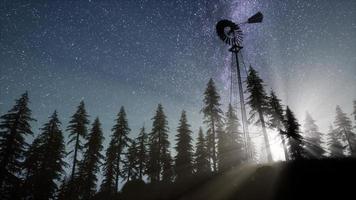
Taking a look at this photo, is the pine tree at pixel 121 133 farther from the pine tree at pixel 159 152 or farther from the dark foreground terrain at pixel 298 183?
the dark foreground terrain at pixel 298 183

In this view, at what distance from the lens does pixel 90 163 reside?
33.4 metres

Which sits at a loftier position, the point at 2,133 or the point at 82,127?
the point at 82,127

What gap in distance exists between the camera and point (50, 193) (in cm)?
2791

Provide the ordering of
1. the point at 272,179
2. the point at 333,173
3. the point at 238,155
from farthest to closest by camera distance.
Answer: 1. the point at 238,155
2. the point at 272,179
3. the point at 333,173

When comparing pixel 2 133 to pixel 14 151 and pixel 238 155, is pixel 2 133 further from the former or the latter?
pixel 238 155

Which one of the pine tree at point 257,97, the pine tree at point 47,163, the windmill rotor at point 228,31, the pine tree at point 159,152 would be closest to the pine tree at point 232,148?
the pine tree at point 257,97

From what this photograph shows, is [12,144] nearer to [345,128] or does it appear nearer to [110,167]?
[110,167]

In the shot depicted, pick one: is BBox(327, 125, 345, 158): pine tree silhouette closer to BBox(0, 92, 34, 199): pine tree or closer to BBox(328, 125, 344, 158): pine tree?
BBox(328, 125, 344, 158): pine tree

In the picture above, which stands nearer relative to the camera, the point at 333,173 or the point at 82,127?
the point at 333,173

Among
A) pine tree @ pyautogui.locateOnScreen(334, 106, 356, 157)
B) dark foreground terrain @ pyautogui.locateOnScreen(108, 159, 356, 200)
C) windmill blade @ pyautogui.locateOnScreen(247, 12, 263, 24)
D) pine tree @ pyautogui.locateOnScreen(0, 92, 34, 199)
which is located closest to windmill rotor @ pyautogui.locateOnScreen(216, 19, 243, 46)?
windmill blade @ pyautogui.locateOnScreen(247, 12, 263, 24)

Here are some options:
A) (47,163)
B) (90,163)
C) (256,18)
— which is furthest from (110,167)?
(256,18)

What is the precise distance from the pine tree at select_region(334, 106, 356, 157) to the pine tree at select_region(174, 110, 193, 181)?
35268mm

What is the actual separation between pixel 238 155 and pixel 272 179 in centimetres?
1867

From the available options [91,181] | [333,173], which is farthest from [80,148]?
[333,173]
